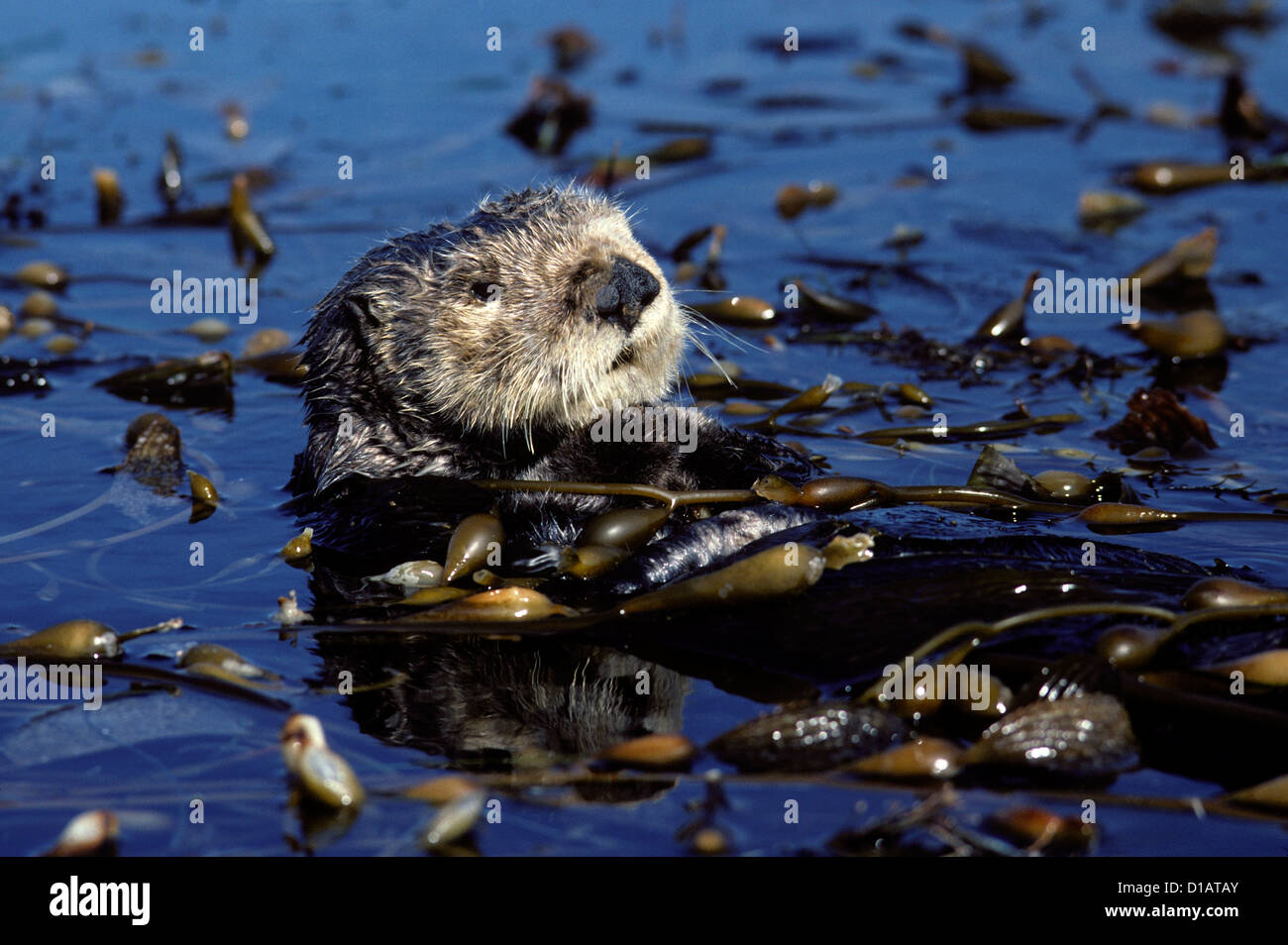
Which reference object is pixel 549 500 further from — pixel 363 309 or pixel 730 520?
pixel 363 309

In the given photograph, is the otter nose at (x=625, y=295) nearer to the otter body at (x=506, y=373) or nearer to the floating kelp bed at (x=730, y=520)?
the otter body at (x=506, y=373)

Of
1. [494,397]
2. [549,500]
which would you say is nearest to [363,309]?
[494,397]

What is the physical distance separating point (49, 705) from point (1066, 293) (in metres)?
5.04

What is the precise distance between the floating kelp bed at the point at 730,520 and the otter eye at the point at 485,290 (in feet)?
2.02

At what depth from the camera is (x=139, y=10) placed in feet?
42.0

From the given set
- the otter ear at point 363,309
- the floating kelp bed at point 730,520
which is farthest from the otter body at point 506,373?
the floating kelp bed at point 730,520

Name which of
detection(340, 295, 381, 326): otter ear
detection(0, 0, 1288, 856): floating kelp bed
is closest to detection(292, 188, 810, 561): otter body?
detection(340, 295, 381, 326): otter ear

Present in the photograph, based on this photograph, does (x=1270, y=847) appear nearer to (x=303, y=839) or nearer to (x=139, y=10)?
(x=303, y=839)

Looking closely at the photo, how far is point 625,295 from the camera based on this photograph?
4461 millimetres

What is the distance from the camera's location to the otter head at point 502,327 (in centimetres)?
455

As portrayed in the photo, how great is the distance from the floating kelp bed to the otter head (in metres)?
0.27

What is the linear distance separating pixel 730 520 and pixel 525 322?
3.06 ft

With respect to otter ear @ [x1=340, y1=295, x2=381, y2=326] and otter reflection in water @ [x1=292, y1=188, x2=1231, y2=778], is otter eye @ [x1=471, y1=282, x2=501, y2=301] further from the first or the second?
otter ear @ [x1=340, y1=295, x2=381, y2=326]
